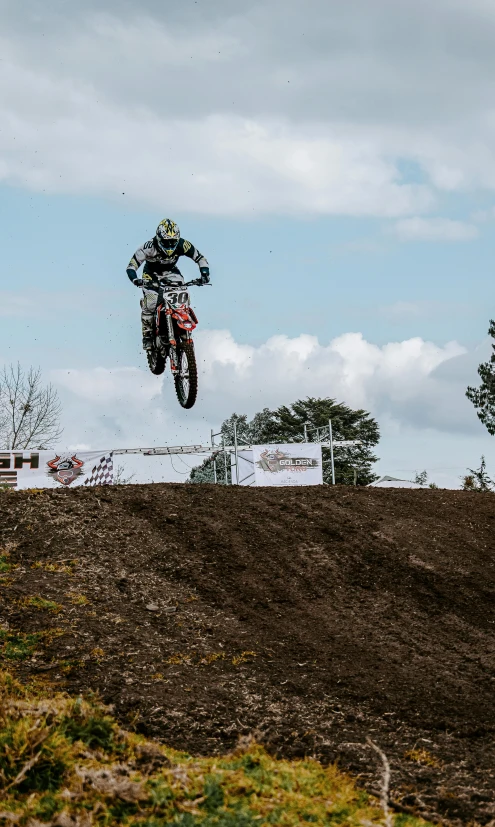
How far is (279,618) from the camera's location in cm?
949

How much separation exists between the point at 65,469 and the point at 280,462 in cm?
670

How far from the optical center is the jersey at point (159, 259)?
12930 mm

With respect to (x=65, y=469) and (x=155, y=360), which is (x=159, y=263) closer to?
(x=155, y=360)

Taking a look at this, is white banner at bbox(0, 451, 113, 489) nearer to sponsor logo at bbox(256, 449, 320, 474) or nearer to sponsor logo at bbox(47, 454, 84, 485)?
sponsor logo at bbox(47, 454, 84, 485)

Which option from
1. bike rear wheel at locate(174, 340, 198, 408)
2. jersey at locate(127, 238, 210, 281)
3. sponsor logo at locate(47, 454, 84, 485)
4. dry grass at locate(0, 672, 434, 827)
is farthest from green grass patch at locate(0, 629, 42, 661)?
sponsor logo at locate(47, 454, 84, 485)

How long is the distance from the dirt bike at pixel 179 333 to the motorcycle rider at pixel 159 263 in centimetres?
30

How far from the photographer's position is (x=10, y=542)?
1121cm

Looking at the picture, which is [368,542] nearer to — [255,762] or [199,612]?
[199,612]

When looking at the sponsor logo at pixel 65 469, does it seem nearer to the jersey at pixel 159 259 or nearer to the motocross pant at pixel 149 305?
→ the motocross pant at pixel 149 305

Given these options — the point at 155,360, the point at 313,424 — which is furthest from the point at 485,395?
the point at 155,360

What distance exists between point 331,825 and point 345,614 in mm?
5905

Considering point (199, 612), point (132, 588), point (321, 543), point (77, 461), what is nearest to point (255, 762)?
→ point (199, 612)

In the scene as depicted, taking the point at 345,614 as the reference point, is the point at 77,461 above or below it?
above

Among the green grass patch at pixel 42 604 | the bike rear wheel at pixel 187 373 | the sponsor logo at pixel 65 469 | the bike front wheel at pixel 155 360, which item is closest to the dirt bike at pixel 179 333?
the bike rear wheel at pixel 187 373
